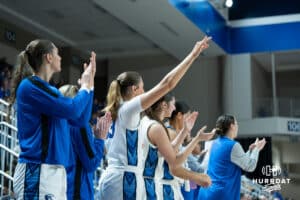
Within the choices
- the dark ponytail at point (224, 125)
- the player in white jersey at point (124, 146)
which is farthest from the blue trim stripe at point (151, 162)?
the dark ponytail at point (224, 125)

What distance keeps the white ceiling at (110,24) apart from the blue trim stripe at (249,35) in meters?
0.45

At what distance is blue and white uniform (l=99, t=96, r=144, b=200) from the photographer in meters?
3.41

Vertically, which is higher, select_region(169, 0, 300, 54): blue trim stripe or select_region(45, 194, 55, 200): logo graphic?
select_region(169, 0, 300, 54): blue trim stripe

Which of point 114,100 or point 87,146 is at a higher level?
point 114,100

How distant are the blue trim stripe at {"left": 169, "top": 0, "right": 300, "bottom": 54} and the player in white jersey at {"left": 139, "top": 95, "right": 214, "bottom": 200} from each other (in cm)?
1091

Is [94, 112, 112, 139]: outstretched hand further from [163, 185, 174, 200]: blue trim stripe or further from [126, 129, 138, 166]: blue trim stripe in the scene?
[163, 185, 174, 200]: blue trim stripe

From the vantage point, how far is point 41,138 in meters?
2.72

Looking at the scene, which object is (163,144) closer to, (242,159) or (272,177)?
(242,159)

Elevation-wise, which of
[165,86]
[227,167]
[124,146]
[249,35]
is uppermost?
[249,35]

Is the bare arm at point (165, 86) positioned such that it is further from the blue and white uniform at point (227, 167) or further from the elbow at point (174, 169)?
the blue and white uniform at point (227, 167)

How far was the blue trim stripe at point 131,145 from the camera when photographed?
3.43 meters

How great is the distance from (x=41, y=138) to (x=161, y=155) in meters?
1.08

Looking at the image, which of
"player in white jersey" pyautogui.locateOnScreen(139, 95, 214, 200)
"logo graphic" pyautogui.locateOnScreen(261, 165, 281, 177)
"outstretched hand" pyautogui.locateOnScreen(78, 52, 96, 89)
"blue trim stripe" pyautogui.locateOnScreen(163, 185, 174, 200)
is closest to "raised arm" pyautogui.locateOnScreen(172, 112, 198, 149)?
"player in white jersey" pyautogui.locateOnScreen(139, 95, 214, 200)

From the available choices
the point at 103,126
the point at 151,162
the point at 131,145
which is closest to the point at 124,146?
the point at 131,145
